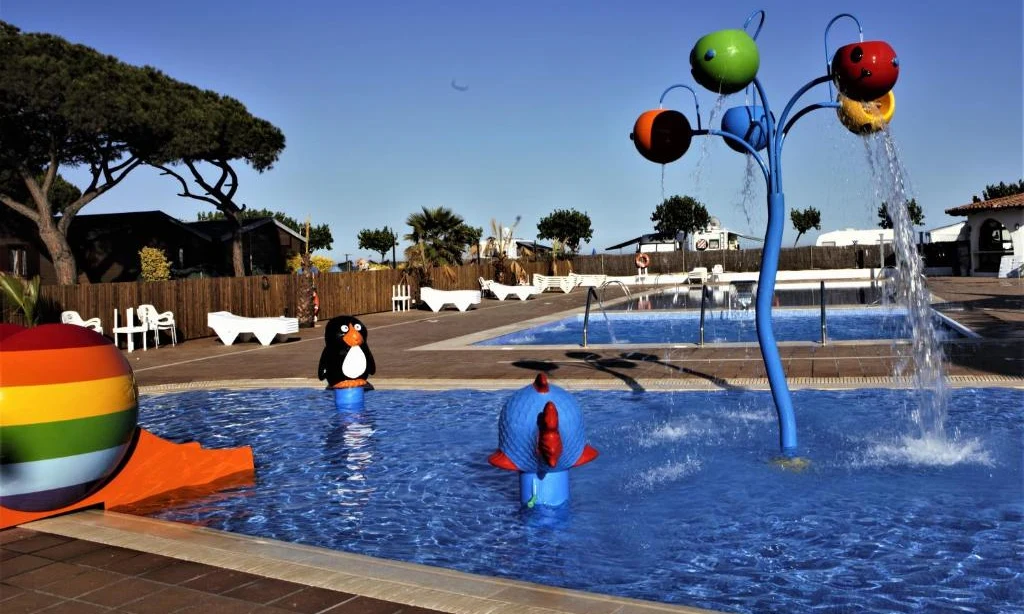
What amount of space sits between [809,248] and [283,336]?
4674cm

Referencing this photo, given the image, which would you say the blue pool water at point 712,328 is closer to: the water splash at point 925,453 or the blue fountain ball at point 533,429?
the water splash at point 925,453

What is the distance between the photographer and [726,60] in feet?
23.5

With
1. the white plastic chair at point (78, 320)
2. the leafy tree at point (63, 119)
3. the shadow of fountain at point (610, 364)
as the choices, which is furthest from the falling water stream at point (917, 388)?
the leafy tree at point (63, 119)

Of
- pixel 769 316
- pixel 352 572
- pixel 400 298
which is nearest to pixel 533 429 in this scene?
pixel 352 572

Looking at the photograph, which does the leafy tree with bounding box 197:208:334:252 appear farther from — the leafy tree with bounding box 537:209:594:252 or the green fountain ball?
the green fountain ball

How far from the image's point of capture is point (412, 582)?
433cm

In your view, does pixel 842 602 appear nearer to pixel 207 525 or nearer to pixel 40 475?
pixel 207 525

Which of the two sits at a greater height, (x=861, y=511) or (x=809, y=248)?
(x=809, y=248)

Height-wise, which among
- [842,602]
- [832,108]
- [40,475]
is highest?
[832,108]

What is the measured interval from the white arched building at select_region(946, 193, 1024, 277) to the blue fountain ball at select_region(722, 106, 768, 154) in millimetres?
37093

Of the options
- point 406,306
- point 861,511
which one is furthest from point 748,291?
point 861,511

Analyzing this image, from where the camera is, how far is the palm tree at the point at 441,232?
39.2 metres

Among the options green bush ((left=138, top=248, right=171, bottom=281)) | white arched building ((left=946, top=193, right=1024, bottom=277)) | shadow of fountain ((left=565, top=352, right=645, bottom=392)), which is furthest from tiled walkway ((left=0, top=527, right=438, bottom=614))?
white arched building ((left=946, top=193, right=1024, bottom=277))

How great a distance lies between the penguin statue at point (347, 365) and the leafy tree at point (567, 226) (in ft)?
292
